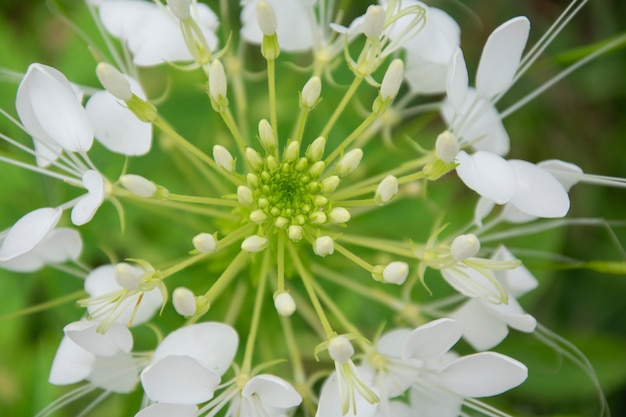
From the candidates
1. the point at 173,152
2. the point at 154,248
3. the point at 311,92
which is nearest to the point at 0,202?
the point at 154,248

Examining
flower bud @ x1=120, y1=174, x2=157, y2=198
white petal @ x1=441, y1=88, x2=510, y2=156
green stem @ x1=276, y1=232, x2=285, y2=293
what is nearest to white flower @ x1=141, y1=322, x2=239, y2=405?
green stem @ x1=276, y1=232, x2=285, y2=293

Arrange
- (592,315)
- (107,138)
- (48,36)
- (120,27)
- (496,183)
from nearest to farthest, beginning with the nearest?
(496,183)
(107,138)
(120,27)
(592,315)
(48,36)

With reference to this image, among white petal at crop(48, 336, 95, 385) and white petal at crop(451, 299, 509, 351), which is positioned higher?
white petal at crop(451, 299, 509, 351)

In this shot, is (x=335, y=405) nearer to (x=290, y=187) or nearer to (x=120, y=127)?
(x=290, y=187)

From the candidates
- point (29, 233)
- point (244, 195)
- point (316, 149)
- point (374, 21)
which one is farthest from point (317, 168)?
point (29, 233)

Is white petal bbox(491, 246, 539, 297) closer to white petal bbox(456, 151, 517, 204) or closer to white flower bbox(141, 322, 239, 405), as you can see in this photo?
white petal bbox(456, 151, 517, 204)

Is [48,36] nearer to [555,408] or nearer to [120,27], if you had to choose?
[120,27]
